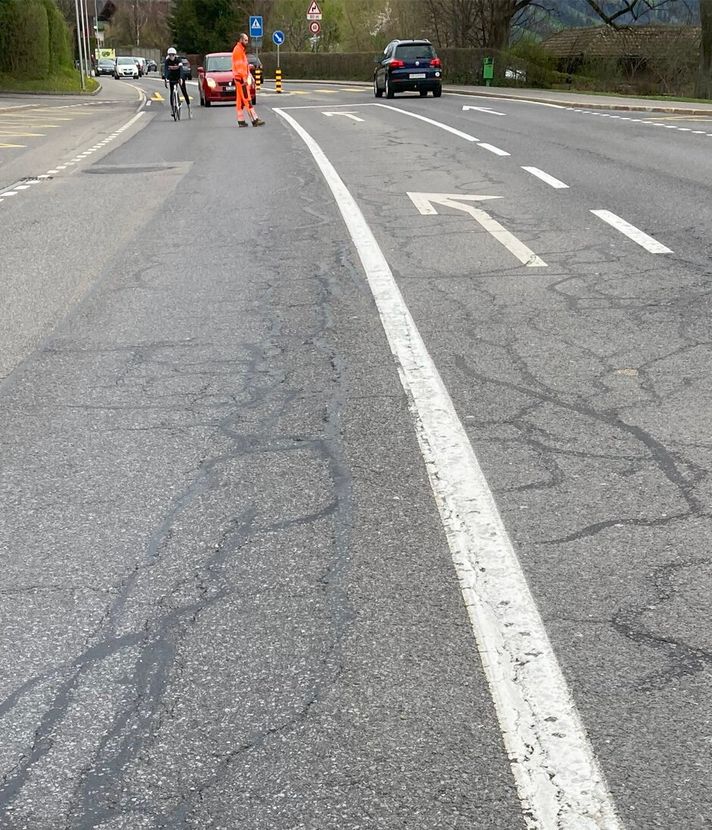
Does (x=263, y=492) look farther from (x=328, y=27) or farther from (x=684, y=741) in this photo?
(x=328, y=27)

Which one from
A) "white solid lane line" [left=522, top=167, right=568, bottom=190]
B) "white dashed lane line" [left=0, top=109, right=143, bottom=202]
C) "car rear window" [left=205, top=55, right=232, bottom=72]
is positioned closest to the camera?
"white solid lane line" [left=522, top=167, right=568, bottom=190]

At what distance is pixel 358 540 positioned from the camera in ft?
12.5

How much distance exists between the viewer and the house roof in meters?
51.3

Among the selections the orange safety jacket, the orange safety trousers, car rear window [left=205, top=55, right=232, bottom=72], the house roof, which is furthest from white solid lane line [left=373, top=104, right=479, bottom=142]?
the house roof

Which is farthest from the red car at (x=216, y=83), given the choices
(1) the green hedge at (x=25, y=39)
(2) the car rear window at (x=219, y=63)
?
(1) the green hedge at (x=25, y=39)

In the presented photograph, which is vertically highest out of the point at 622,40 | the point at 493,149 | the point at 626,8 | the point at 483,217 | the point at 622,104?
the point at 626,8

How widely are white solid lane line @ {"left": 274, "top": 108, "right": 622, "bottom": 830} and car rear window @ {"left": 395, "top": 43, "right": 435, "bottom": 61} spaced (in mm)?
33417

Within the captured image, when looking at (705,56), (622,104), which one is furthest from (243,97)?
(705,56)

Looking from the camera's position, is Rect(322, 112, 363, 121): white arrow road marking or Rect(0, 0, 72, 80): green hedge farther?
Rect(0, 0, 72, 80): green hedge

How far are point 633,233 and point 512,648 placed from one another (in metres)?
7.62

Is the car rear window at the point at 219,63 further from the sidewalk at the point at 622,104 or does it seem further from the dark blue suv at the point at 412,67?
the sidewalk at the point at 622,104

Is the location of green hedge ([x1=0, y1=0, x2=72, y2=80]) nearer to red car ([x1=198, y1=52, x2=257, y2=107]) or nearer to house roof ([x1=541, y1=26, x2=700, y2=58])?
red car ([x1=198, y1=52, x2=257, y2=107])

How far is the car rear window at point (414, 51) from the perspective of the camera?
36969 millimetres

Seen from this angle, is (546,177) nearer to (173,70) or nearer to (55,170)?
(55,170)
